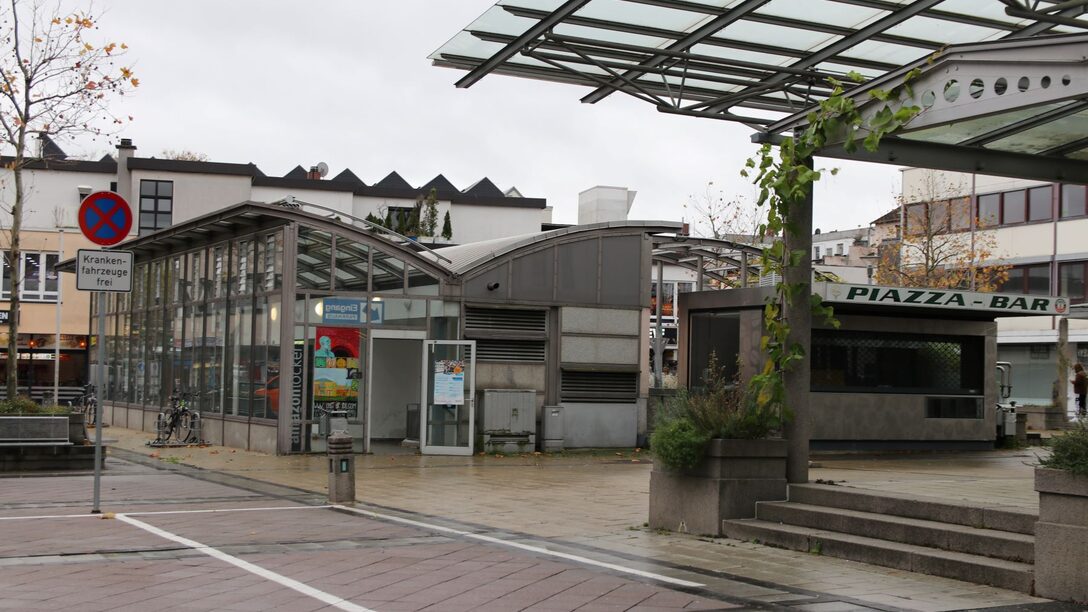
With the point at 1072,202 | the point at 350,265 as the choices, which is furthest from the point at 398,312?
the point at 1072,202

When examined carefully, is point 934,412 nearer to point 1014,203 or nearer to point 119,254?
point 119,254

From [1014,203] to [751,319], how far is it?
31708 mm

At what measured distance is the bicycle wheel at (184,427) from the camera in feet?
79.3

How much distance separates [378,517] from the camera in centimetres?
1262

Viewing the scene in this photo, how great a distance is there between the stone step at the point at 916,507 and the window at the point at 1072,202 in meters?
40.1

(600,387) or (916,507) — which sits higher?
(600,387)

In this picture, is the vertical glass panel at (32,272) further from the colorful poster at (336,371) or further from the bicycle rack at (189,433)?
the colorful poster at (336,371)

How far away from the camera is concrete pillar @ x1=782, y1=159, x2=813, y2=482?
11.5m

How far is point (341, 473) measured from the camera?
13.8 m

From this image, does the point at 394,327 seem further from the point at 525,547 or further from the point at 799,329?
the point at 525,547

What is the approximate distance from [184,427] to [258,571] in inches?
637

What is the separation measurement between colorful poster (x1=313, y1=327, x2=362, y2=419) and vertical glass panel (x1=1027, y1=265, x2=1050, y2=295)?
35.2m

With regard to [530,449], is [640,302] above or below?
above

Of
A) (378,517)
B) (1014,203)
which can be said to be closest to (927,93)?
(378,517)
